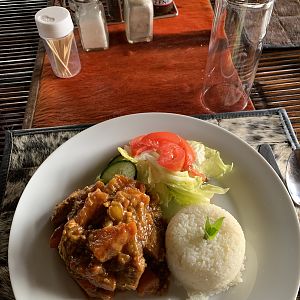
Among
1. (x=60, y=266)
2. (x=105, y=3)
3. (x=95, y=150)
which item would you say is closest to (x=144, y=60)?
(x=105, y=3)

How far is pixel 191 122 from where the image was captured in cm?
167

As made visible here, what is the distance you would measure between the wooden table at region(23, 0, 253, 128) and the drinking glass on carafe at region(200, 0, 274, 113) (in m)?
0.07

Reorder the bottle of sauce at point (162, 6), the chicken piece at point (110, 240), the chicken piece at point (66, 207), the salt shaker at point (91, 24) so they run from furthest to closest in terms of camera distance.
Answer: the bottle of sauce at point (162, 6), the salt shaker at point (91, 24), the chicken piece at point (66, 207), the chicken piece at point (110, 240)

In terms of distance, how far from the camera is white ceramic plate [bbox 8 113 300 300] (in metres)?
1.25

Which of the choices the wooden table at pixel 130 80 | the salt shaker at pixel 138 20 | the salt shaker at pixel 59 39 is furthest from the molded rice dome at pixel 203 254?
the salt shaker at pixel 138 20

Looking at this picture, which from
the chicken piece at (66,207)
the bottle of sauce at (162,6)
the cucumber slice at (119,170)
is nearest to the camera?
the chicken piece at (66,207)

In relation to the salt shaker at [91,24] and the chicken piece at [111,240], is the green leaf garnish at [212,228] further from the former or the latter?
the salt shaker at [91,24]

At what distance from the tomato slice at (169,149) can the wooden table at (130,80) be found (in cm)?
40

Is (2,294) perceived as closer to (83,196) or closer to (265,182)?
(83,196)

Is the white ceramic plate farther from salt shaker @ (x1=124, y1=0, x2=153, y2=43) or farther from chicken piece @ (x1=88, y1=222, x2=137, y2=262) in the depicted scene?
salt shaker @ (x1=124, y1=0, x2=153, y2=43)

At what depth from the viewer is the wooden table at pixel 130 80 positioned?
1975 millimetres

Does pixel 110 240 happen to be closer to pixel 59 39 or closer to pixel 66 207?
pixel 66 207

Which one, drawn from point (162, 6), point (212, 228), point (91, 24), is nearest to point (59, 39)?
point (91, 24)

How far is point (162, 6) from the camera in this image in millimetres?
2449
